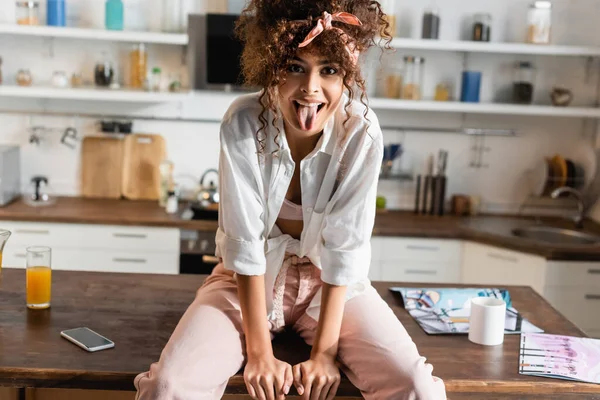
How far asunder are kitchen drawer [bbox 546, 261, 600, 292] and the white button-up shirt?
1.78 metres

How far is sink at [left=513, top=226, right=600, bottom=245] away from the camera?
12.5 ft

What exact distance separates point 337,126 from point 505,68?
244 cm

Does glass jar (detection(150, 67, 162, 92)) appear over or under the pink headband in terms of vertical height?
under

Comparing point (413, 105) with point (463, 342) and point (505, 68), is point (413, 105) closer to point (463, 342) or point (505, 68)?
point (505, 68)

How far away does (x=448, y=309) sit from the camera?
2201 millimetres

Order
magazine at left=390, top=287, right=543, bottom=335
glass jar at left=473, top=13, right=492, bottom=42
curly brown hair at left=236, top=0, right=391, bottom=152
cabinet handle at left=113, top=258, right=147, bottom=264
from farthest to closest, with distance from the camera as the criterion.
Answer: glass jar at left=473, top=13, right=492, bottom=42 → cabinet handle at left=113, top=258, right=147, bottom=264 → magazine at left=390, top=287, right=543, bottom=335 → curly brown hair at left=236, top=0, right=391, bottom=152

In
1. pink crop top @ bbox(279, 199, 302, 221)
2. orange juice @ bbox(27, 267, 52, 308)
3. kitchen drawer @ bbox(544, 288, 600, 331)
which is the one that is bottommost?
kitchen drawer @ bbox(544, 288, 600, 331)

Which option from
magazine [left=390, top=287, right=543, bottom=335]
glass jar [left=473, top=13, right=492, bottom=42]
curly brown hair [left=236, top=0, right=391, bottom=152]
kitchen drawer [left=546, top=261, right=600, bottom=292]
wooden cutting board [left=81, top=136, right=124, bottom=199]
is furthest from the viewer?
wooden cutting board [left=81, top=136, right=124, bottom=199]

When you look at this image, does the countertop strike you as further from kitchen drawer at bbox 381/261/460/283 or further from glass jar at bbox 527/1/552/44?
glass jar at bbox 527/1/552/44

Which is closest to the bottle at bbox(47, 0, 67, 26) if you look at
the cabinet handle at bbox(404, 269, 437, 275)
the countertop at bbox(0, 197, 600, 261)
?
the countertop at bbox(0, 197, 600, 261)

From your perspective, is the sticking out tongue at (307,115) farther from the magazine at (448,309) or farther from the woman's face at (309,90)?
the magazine at (448,309)

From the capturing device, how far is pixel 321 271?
1.93 metres

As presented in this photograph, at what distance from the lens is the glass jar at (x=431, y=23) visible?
3877 mm

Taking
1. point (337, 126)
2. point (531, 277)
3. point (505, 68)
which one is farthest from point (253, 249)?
point (505, 68)
